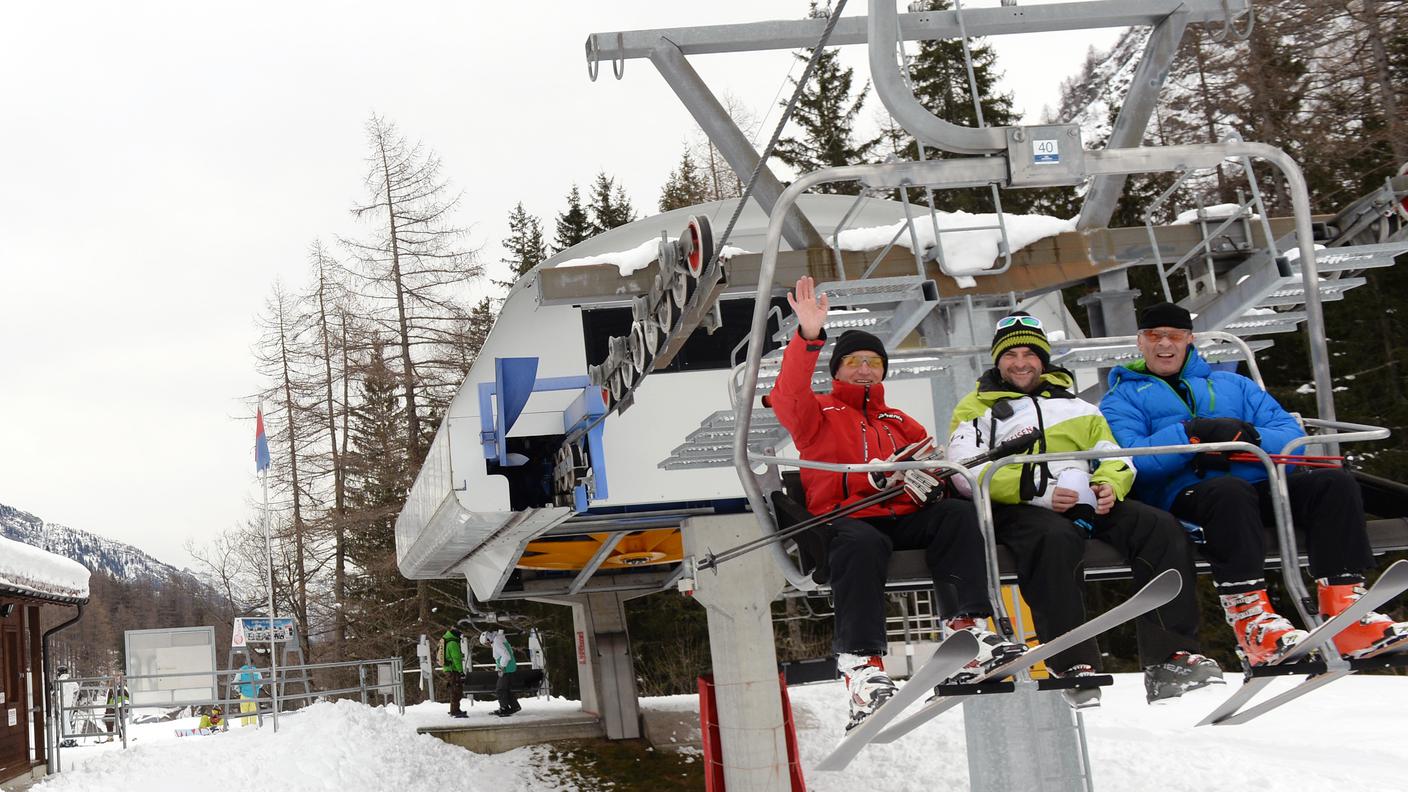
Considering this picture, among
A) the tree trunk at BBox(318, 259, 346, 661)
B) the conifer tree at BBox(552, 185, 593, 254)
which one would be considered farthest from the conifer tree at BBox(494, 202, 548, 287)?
the tree trunk at BBox(318, 259, 346, 661)

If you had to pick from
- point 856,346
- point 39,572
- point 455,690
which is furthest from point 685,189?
point 856,346

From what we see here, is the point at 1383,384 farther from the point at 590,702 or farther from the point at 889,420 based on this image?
the point at 889,420

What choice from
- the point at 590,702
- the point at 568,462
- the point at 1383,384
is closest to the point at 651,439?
the point at 568,462

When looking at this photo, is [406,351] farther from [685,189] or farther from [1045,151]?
[1045,151]

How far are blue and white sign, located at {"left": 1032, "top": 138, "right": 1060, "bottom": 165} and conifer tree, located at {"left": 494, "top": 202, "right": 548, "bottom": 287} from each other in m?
39.2

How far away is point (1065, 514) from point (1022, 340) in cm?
68

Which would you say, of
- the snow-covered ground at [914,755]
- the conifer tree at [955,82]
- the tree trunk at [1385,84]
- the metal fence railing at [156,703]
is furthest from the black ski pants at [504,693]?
the conifer tree at [955,82]

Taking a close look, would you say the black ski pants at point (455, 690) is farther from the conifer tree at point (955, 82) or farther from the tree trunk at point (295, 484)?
the conifer tree at point (955, 82)

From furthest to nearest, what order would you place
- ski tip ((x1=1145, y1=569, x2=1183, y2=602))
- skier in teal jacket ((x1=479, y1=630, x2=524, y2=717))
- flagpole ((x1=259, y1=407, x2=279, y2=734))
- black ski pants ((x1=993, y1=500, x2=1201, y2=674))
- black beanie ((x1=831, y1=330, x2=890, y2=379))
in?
skier in teal jacket ((x1=479, y1=630, x2=524, y2=717)), flagpole ((x1=259, y1=407, x2=279, y2=734)), black beanie ((x1=831, y1=330, x2=890, y2=379)), black ski pants ((x1=993, y1=500, x2=1201, y2=674)), ski tip ((x1=1145, y1=569, x2=1183, y2=602))

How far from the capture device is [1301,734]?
48.7 feet

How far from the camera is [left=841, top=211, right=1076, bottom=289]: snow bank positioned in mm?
8602

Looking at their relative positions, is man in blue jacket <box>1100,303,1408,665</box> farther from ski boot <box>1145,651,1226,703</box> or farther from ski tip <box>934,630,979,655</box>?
ski tip <box>934,630,979,655</box>

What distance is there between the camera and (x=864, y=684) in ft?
15.2

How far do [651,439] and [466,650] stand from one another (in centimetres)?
1135
